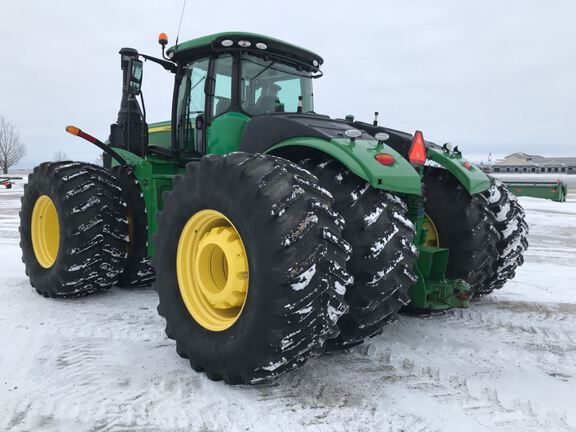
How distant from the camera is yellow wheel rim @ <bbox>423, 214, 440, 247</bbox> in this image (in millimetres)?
4289

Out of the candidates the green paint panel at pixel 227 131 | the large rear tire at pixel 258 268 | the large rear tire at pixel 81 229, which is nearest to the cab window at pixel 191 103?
the green paint panel at pixel 227 131

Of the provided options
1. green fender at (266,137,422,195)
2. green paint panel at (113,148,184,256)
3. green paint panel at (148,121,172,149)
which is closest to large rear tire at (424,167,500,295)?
green fender at (266,137,422,195)

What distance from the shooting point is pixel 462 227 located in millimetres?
4102

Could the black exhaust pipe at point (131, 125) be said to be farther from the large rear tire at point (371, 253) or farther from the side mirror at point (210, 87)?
the large rear tire at point (371, 253)

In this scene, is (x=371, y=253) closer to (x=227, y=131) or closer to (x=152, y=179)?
(x=227, y=131)

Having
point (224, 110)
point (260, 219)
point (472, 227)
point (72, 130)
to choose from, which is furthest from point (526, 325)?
point (72, 130)

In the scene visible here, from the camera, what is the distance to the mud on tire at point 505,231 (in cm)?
446

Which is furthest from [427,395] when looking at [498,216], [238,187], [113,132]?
[113,132]

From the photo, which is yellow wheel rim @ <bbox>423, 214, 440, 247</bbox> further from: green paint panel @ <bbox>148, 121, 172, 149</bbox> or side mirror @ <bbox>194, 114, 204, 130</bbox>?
green paint panel @ <bbox>148, 121, 172, 149</bbox>

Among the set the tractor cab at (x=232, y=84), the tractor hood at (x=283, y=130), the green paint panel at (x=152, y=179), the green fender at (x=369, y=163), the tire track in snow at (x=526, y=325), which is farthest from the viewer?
the green paint panel at (x=152, y=179)

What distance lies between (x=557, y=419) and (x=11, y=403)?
305cm

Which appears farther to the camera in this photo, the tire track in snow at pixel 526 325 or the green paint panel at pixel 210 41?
the green paint panel at pixel 210 41

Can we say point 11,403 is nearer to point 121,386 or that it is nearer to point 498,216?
point 121,386

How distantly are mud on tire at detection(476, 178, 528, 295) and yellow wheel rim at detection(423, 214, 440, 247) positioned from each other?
0.63 meters
